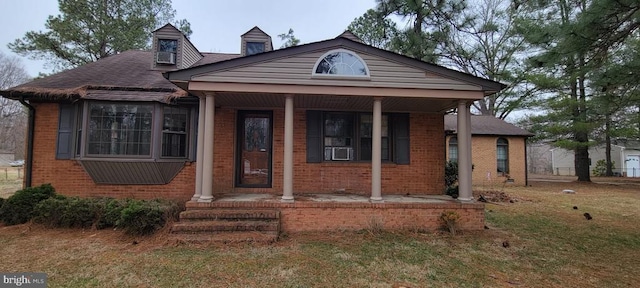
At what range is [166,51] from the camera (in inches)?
368

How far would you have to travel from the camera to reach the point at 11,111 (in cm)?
3778

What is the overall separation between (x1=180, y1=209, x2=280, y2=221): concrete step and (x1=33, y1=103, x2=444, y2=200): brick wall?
6.20 ft

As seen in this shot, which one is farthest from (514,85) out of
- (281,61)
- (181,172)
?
(181,172)

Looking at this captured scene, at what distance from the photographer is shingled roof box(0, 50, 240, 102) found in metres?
6.97

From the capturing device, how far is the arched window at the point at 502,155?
16.2 meters

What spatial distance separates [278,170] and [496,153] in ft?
43.5

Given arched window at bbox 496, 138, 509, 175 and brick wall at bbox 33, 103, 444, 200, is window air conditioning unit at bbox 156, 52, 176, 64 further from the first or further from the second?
arched window at bbox 496, 138, 509, 175

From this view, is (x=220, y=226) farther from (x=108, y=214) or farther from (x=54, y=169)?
(x=54, y=169)

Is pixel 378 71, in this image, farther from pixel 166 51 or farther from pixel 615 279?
pixel 166 51

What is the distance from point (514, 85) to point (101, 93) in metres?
22.9

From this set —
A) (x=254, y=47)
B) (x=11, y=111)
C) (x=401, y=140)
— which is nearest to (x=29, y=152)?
(x=254, y=47)

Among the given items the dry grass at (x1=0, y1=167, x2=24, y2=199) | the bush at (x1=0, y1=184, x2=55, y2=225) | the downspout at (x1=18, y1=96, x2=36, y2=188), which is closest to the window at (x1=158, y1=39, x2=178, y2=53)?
the downspout at (x1=18, y1=96, x2=36, y2=188)

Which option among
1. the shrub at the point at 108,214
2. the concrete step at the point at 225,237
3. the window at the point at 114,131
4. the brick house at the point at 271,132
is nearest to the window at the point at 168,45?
the brick house at the point at 271,132
